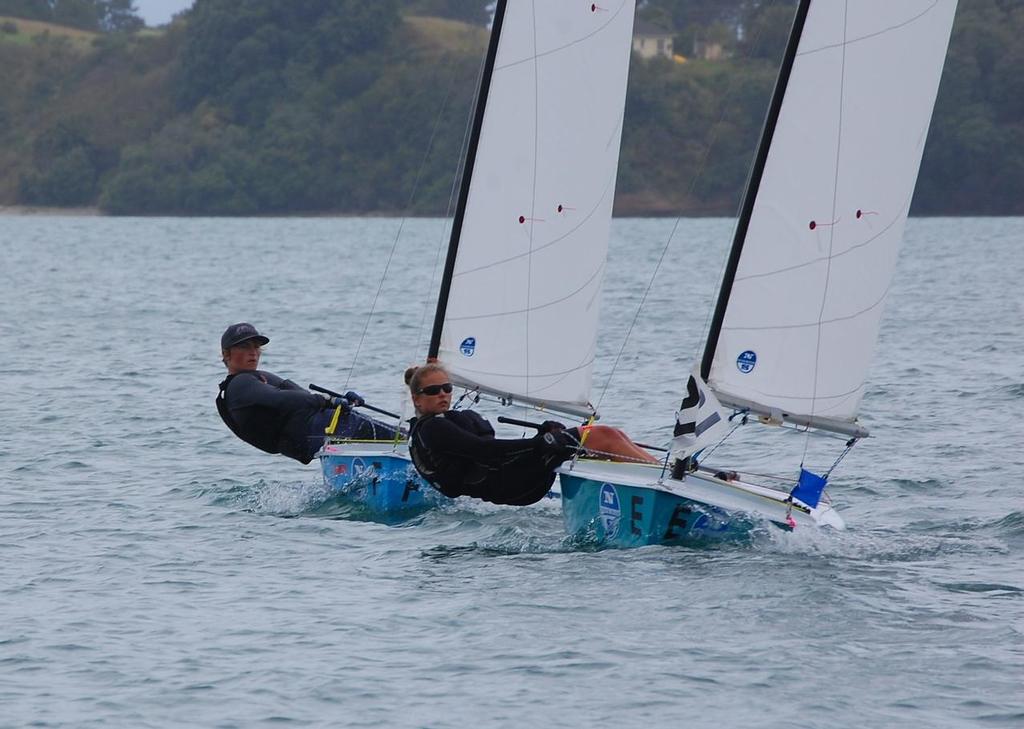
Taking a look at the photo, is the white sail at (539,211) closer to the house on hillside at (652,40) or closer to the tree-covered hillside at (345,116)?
the tree-covered hillside at (345,116)

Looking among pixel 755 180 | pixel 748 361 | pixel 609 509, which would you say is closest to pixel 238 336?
pixel 609 509

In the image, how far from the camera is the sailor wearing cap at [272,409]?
13734mm

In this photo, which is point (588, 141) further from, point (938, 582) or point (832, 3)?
point (938, 582)

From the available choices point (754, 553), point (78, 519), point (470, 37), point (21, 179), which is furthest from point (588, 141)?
point (470, 37)

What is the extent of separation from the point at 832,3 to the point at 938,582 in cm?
367

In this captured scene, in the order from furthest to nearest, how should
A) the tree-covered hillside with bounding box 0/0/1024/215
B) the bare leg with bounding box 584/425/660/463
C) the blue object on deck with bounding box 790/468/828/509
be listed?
the tree-covered hillside with bounding box 0/0/1024/215
the bare leg with bounding box 584/425/660/463
the blue object on deck with bounding box 790/468/828/509

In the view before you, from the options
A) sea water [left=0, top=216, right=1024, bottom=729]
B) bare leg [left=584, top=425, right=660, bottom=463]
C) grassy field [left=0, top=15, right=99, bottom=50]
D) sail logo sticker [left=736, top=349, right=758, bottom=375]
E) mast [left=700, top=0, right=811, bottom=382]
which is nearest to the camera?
sea water [left=0, top=216, right=1024, bottom=729]

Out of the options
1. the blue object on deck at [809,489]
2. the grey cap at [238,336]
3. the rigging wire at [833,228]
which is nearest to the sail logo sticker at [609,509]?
the blue object on deck at [809,489]

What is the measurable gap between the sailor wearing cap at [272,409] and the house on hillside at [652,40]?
119518 millimetres

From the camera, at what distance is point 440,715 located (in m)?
8.88

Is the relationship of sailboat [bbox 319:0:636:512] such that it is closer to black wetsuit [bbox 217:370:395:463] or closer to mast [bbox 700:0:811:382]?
black wetsuit [bbox 217:370:395:463]

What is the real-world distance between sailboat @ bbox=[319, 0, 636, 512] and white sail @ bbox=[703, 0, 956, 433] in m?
2.07

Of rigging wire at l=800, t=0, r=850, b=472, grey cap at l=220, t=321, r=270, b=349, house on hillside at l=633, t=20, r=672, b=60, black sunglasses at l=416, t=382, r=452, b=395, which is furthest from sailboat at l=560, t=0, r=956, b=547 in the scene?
house on hillside at l=633, t=20, r=672, b=60

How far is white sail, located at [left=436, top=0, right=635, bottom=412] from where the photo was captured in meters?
13.6
